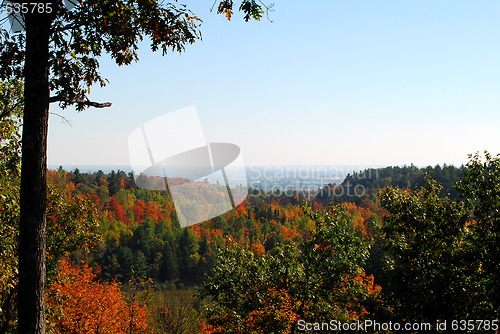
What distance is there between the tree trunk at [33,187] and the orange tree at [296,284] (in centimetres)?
762

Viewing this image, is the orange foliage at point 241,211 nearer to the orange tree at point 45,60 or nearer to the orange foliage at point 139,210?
the orange foliage at point 139,210

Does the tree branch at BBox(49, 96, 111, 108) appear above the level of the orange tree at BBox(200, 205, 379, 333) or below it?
above

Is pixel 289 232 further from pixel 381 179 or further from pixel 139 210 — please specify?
pixel 381 179

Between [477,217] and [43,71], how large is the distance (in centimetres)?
1043

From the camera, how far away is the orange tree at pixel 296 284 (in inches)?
469

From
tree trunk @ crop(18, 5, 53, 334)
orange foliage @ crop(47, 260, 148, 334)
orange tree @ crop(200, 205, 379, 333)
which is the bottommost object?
orange foliage @ crop(47, 260, 148, 334)

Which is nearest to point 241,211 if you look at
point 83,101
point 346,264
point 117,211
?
point 117,211

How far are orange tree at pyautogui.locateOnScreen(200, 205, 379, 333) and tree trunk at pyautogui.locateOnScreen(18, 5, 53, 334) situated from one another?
7.62 m

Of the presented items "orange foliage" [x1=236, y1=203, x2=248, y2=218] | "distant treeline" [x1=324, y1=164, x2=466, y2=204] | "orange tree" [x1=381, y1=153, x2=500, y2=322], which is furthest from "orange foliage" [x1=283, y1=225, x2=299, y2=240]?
"orange tree" [x1=381, y1=153, x2=500, y2=322]

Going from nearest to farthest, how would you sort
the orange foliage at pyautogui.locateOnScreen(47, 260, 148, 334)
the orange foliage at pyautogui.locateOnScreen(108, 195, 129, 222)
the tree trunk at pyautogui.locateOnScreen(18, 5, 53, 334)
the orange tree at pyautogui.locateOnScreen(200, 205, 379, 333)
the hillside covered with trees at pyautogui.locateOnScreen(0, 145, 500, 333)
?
the tree trunk at pyautogui.locateOnScreen(18, 5, 53, 334), the hillside covered with trees at pyautogui.locateOnScreen(0, 145, 500, 333), the orange tree at pyautogui.locateOnScreen(200, 205, 379, 333), the orange foliage at pyautogui.locateOnScreen(47, 260, 148, 334), the orange foliage at pyautogui.locateOnScreen(108, 195, 129, 222)

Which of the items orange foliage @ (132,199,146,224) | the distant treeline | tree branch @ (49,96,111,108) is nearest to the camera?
tree branch @ (49,96,111,108)

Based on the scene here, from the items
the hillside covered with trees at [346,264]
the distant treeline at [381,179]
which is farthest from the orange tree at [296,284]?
the distant treeline at [381,179]

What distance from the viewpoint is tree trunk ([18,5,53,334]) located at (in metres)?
4.67

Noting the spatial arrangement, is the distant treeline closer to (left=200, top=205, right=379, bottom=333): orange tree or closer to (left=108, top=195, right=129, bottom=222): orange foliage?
(left=108, top=195, right=129, bottom=222): orange foliage
